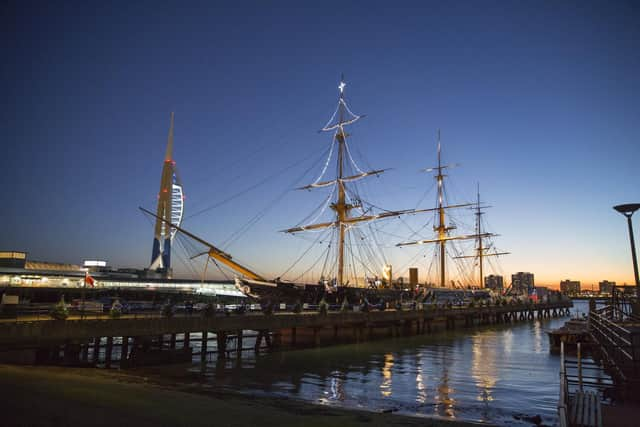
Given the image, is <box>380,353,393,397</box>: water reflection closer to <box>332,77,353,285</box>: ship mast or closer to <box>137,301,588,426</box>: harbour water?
<box>137,301,588,426</box>: harbour water

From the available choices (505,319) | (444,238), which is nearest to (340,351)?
(505,319)

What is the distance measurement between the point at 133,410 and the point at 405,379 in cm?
1469

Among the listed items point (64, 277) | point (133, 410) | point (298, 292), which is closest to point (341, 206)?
point (298, 292)

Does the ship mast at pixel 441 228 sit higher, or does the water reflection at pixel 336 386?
the ship mast at pixel 441 228

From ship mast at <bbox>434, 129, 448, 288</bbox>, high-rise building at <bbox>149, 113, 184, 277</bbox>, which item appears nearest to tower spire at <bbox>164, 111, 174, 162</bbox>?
high-rise building at <bbox>149, 113, 184, 277</bbox>

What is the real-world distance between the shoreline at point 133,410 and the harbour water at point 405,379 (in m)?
3.80

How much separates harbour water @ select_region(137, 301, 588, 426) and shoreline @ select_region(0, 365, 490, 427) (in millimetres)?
3803

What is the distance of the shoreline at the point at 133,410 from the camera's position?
883cm

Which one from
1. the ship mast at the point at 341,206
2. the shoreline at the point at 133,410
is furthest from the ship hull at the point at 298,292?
the shoreline at the point at 133,410

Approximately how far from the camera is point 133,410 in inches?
393

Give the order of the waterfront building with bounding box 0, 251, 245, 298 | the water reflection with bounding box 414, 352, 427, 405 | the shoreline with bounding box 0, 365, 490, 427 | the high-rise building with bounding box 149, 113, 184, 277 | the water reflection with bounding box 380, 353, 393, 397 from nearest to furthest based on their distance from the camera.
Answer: the shoreline with bounding box 0, 365, 490, 427
the water reflection with bounding box 414, 352, 427, 405
the water reflection with bounding box 380, 353, 393, 397
the waterfront building with bounding box 0, 251, 245, 298
the high-rise building with bounding box 149, 113, 184, 277

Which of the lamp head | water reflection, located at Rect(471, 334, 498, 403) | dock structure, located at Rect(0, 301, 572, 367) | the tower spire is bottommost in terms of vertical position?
water reflection, located at Rect(471, 334, 498, 403)

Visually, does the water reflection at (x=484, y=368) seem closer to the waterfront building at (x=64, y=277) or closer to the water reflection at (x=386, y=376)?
the water reflection at (x=386, y=376)

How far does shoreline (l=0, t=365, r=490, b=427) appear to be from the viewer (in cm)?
883
